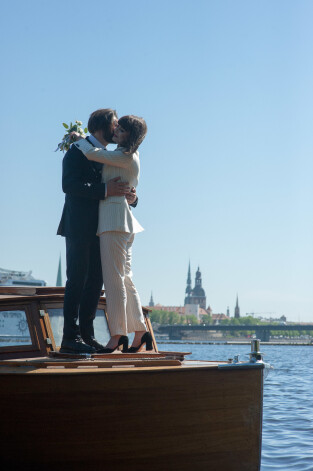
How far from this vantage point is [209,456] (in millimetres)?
4867

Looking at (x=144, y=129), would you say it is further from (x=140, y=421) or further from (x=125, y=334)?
(x=140, y=421)

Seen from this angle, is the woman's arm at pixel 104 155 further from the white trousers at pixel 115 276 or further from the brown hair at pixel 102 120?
the white trousers at pixel 115 276

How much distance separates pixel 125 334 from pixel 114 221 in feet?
2.72

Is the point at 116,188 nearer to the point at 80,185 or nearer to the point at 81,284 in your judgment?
the point at 80,185

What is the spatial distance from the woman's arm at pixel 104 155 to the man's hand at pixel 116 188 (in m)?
0.12

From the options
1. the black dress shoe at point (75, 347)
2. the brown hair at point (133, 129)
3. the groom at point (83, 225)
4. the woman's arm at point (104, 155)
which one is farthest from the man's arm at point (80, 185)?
the black dress shoe at point (75, 347)

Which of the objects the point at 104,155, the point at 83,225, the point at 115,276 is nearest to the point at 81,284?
the point at 115,276

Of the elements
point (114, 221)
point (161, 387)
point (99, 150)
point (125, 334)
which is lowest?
point (161, 387)

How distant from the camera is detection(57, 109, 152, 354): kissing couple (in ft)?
16.6

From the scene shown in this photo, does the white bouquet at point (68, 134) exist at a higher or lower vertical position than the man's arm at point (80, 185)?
higher

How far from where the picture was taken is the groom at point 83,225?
16.6 ft

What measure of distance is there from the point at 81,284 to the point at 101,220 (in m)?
0.49

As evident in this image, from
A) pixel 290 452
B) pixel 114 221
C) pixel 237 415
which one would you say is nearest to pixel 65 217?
pixel 114 221

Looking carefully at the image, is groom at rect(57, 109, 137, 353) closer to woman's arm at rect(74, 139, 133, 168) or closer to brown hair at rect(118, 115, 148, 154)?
woman's arm at rect(74, 139, 133, 168)
